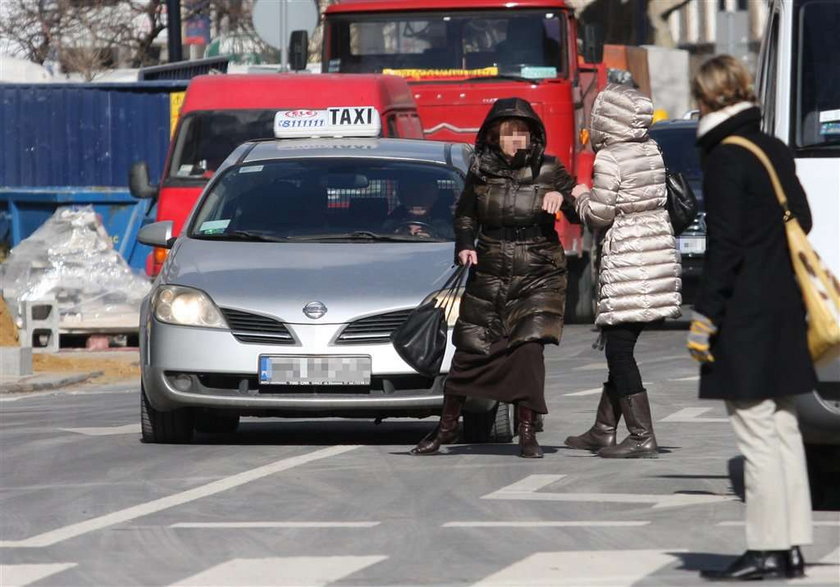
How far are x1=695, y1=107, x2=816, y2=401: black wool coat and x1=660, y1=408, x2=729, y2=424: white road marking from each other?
18.4ft

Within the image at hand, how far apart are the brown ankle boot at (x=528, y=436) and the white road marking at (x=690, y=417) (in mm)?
2263

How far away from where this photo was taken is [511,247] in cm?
1046

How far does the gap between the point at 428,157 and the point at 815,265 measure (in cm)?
555

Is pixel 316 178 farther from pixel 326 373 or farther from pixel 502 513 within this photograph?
pixel 502 513

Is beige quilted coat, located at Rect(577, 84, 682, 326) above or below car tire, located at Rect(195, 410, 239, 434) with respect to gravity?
above

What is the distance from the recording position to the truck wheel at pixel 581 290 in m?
22.5

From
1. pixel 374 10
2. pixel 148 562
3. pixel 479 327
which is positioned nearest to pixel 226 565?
pixel 148 562

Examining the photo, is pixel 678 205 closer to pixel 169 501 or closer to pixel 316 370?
pixel 316 370

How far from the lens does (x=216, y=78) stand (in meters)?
19.7

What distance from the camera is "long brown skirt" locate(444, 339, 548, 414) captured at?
1040cm

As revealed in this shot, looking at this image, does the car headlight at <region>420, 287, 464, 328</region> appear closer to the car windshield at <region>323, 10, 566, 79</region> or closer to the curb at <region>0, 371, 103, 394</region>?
the curb at <region>0, 371, 103, 394</region>

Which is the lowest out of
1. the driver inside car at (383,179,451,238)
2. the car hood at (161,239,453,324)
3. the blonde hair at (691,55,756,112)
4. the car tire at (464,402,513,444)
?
the car tire at (464,402,513,444)

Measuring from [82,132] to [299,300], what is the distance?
59.1 feet

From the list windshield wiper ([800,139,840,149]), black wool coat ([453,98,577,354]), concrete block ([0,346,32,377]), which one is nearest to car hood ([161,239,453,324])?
black wool coat ([453,98,577,354])
